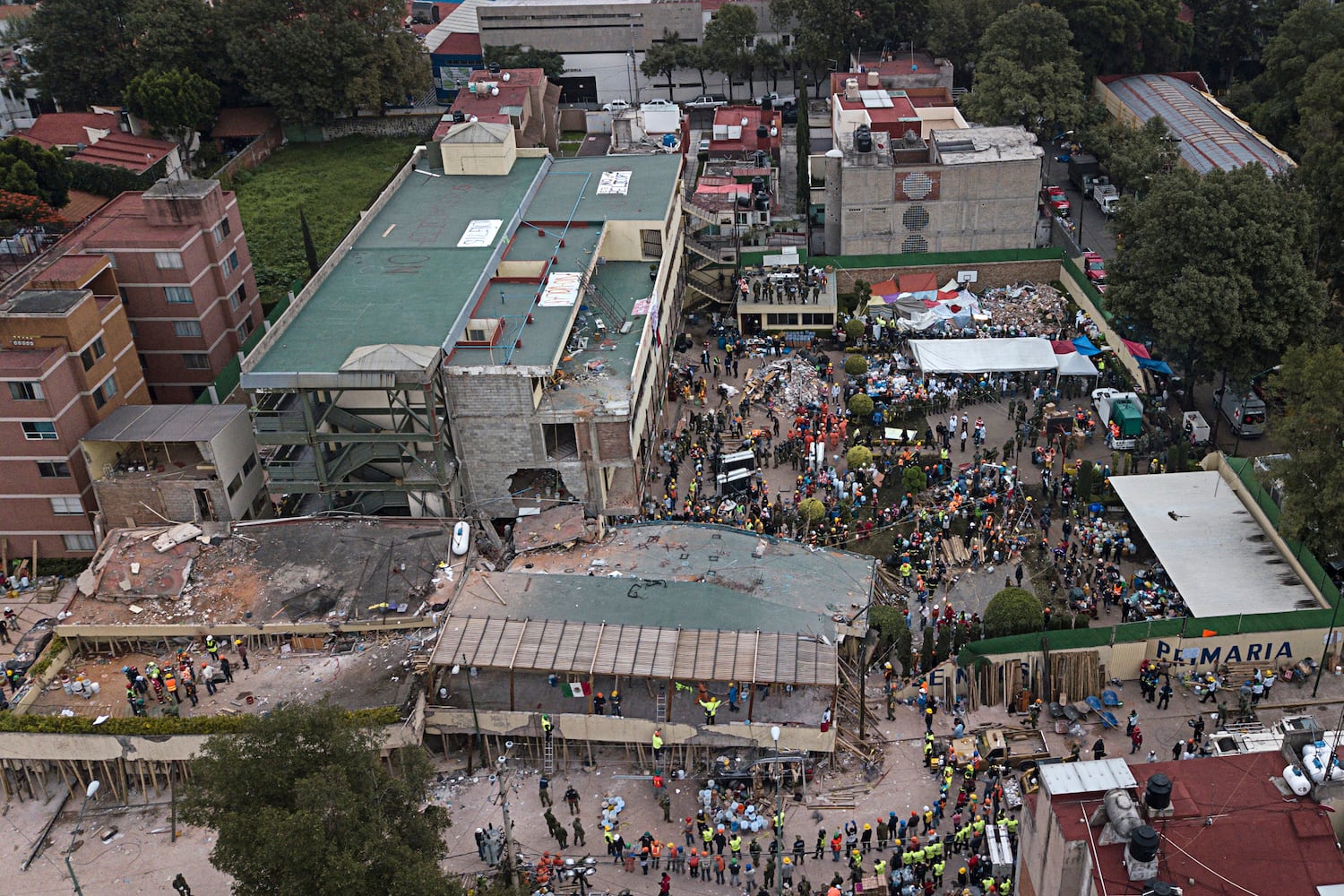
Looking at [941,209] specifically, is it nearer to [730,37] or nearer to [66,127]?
[730,37]

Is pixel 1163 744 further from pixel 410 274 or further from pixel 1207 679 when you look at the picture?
pixel 410 274

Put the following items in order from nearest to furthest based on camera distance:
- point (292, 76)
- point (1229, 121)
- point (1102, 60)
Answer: point (1229, 121)
point (292, 76)
point (1102, 60)

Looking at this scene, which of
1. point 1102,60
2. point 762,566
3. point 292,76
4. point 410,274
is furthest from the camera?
point 1102,60

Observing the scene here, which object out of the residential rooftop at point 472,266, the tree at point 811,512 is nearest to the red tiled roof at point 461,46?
the residential rooftop at point 472,266

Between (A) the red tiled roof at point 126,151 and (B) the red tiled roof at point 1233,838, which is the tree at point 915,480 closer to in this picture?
(B) the red tiled roof at point 1233,838

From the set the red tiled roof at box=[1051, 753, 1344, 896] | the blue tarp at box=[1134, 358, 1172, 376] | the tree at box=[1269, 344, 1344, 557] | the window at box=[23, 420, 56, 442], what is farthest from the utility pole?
the blue tarp at box=[1134, 358, 1172, 376]

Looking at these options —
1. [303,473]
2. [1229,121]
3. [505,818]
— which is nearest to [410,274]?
[303,473]

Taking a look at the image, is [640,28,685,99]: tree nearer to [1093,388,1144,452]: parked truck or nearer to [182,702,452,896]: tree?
[1093,388,1144,452]: parked truck
